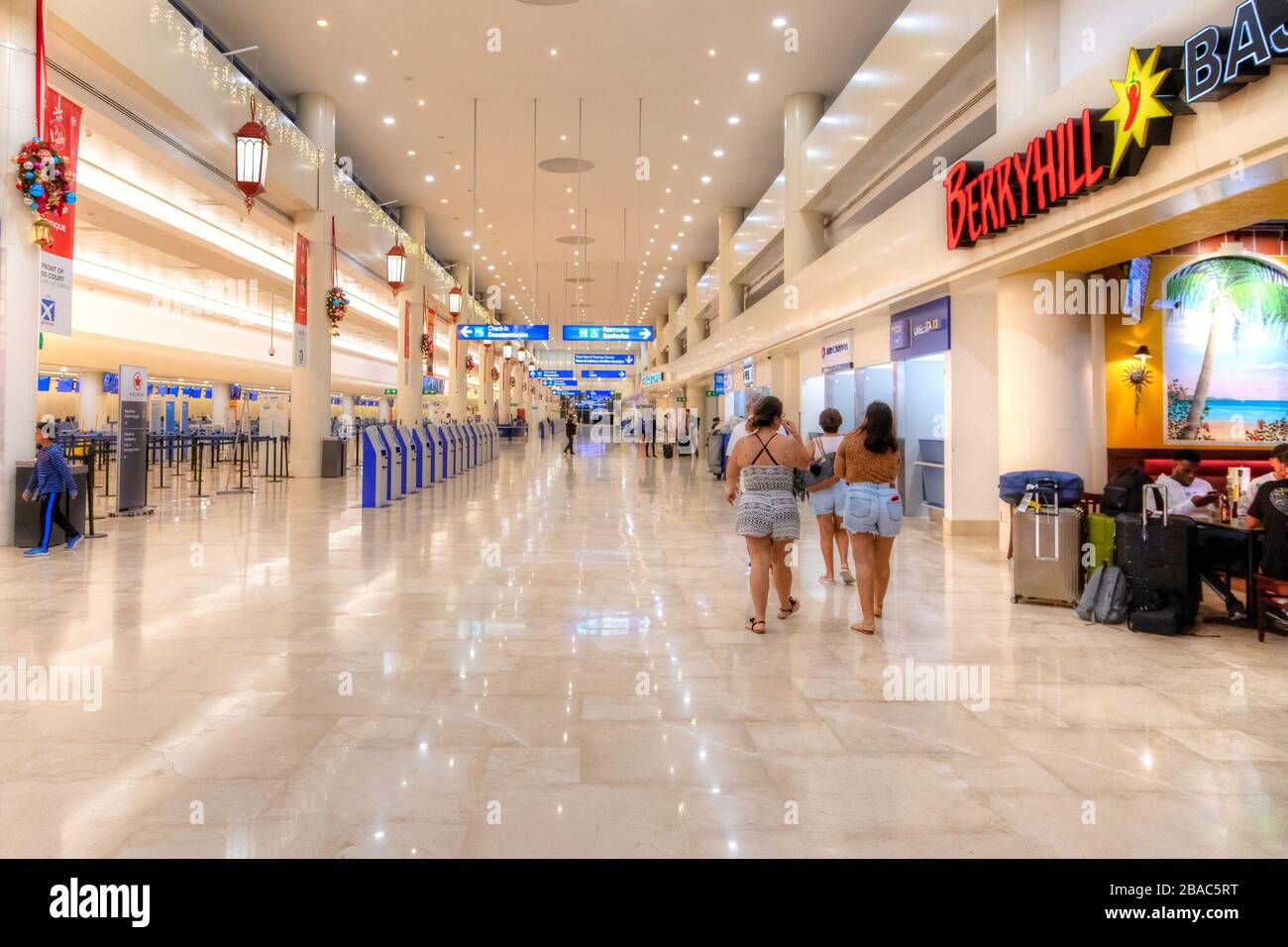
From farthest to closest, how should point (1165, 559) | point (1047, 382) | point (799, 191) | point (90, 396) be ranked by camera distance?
1. point (90, 396)
2. point (799, 191)
3. point (1047, 382)
4. point (1165, 559)

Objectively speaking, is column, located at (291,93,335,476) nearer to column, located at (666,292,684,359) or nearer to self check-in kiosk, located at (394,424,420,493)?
self check-in kiosk, located at (394,424,420,493)

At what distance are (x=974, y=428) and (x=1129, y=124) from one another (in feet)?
16.6

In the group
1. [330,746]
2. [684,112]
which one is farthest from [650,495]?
[330,746]

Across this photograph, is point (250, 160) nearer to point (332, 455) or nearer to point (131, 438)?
point (131, 438)

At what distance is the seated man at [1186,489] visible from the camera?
5.95 m

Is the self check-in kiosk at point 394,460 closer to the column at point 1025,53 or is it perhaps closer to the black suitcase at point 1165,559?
the column at point 1025,53

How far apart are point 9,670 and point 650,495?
1096 centimetres

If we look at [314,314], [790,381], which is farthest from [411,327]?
[790,381]

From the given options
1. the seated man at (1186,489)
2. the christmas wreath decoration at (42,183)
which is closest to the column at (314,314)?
the christmas wreath decoration at (42,183)

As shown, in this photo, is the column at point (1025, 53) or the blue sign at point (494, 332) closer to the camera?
the column at point (1025, 53)

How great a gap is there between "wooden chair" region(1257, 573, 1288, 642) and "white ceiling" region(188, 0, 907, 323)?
9885 millimetres

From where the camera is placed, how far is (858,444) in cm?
533

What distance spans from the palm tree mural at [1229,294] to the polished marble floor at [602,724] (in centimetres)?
509

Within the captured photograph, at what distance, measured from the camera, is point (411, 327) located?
74.5ft
